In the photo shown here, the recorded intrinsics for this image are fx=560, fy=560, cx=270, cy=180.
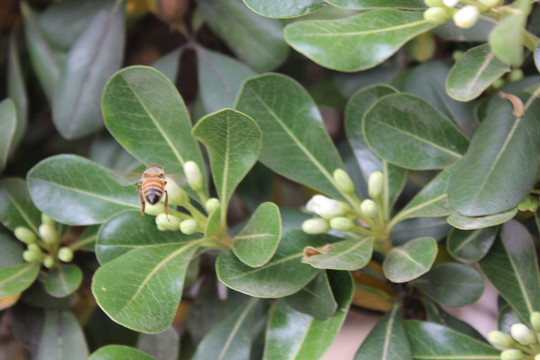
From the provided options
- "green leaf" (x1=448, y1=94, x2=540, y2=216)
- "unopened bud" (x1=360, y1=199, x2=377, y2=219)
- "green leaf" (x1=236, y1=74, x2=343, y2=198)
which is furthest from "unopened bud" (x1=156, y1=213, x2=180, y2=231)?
"green leaf" (x1=448, y1=94, x2=540, y2=216)

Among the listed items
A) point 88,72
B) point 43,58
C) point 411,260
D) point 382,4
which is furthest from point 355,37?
point 43,58

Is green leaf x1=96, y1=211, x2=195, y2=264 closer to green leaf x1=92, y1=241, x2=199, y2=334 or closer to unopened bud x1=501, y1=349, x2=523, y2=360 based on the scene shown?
green leaf x1=92, y1=241, x2=199, y2=334

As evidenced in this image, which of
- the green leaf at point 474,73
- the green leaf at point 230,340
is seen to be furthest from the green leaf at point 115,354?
the green leaf at point 474,73

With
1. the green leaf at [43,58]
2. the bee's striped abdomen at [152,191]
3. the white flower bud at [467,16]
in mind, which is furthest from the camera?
the green leaf at [43,58]

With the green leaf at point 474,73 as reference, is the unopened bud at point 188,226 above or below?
below

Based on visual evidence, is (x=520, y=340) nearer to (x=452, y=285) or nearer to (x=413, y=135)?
(x=452, y=285)

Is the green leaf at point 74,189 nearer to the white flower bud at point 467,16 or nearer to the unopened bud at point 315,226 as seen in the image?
the unopened bud at point 315,226
